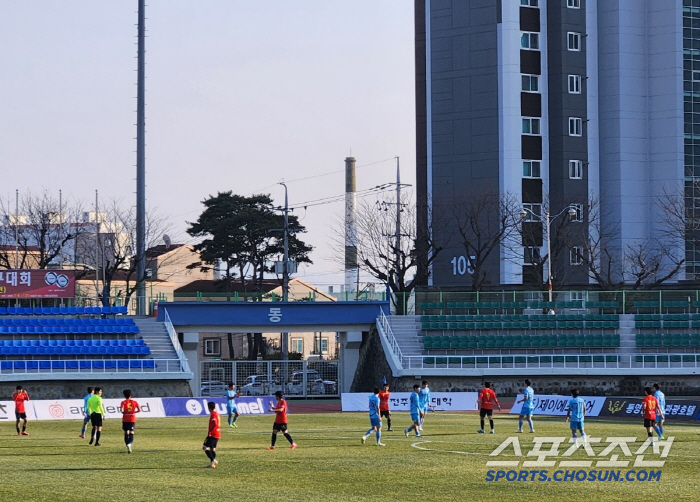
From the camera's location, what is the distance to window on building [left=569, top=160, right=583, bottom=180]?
89750mm

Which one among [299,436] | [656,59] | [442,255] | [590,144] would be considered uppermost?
[656,59]

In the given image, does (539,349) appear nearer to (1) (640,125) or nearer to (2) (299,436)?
(2) (299,436)

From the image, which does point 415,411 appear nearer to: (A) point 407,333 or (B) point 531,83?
(A) point 407,333

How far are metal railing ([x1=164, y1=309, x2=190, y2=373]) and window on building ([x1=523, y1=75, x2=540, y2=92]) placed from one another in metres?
38.0

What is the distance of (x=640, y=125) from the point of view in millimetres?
92625

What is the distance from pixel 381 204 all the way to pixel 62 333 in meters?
36.2

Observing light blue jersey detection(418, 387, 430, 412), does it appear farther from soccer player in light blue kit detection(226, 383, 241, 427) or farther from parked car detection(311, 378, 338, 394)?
parked car detection(311, 378, 338, 394)

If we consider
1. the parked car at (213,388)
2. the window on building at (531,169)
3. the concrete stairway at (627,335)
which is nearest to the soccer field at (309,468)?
the concrete stairway at (627,335)

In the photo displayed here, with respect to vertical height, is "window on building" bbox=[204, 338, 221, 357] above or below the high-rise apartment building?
below

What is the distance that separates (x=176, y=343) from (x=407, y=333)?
13.5 m

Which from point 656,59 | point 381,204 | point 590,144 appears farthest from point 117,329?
point 656,59

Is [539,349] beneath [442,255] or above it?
beneath

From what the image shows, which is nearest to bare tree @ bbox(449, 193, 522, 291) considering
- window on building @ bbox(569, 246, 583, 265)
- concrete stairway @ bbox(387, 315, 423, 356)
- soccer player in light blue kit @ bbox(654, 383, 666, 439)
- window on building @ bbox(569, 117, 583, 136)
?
window on building @ bbox(569, 246, 583, 265)

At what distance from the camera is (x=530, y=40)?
293ft
